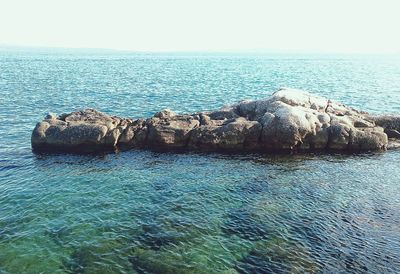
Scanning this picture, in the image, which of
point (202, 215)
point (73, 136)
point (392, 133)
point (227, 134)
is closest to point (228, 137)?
point (227, 134)

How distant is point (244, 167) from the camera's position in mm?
33375

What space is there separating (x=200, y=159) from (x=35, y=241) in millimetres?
17133

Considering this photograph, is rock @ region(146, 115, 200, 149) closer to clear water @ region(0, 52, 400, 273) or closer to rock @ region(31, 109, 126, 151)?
clear water @ region(0, 52, 400, 273)

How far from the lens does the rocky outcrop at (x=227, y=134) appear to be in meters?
37.1

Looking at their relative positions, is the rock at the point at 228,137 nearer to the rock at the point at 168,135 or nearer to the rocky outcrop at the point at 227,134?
the rocky outcrop at the point at 227,134

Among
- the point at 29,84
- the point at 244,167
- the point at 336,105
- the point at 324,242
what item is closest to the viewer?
the point at 324,242

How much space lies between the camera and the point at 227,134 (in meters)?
37.5

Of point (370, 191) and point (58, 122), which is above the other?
point (58, 122)

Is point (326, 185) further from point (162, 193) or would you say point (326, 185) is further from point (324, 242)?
point (162, 193)

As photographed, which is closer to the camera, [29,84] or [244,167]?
[244,167]

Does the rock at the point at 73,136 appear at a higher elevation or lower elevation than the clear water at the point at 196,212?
higher

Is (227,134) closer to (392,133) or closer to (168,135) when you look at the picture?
(168,135)

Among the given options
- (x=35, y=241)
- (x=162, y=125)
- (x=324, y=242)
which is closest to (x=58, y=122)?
(x=162, y=125)

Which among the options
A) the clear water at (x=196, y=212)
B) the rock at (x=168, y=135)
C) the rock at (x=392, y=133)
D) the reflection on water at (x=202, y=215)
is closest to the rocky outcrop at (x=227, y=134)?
the rock at (x=168, y=135)
